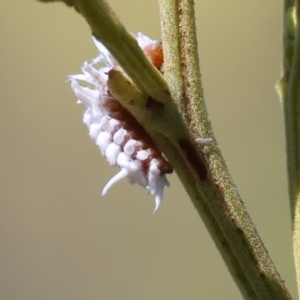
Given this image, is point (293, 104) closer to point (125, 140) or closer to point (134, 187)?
point (125, 140)

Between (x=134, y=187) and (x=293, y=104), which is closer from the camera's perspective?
(x=293, y=104)

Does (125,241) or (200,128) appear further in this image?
(125,241)

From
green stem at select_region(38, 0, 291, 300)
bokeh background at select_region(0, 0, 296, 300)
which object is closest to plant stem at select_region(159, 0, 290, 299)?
green stem at select_region(38, 0, 291, 300)

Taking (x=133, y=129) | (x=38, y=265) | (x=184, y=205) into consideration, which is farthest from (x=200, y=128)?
(x=38, y=265)

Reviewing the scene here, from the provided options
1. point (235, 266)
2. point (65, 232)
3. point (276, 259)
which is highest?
point (235, 266)

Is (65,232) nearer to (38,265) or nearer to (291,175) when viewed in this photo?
(38,265)

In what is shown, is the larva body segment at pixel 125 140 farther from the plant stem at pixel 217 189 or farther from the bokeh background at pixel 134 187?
the bokeh background at pixel 134 187

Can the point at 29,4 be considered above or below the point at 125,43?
above

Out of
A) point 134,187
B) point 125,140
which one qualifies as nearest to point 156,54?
point 125,140
